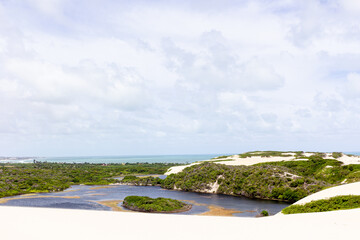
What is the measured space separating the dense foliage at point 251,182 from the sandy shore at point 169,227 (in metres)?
32.1

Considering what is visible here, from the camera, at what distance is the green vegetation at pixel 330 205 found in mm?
Answer: 22586

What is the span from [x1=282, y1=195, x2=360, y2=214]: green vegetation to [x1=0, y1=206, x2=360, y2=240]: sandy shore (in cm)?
236

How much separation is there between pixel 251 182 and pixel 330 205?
35368 mm

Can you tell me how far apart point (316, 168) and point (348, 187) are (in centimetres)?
4450

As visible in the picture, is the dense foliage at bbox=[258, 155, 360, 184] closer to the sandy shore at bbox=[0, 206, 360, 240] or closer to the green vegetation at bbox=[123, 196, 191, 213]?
the green vegetation at bbox=[123, 196, 191, 213]

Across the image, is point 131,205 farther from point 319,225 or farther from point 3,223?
point 319,225

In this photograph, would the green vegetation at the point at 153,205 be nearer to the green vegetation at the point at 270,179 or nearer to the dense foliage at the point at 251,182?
the dense foliage at the point at 251,182

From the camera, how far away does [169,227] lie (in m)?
17.6

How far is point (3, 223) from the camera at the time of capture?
18.6 m

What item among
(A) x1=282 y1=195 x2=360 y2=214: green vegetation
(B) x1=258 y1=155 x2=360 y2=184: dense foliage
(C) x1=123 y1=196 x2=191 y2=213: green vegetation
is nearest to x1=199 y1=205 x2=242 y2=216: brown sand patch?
(C) x1=123 y1=196 x2=191 y2=213: green vegetation

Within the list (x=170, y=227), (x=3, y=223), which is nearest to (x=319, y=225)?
(x=170, y=227)

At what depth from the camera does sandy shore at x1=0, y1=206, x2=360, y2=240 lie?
15250mm

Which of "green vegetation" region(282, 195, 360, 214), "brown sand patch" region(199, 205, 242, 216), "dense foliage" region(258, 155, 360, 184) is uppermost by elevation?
"green vegetation" region(282, 195, 360, 214)

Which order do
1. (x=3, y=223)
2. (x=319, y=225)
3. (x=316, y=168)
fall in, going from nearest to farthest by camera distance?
(x=319, y=225), (x=3, y=223), (x=316, y=168)
